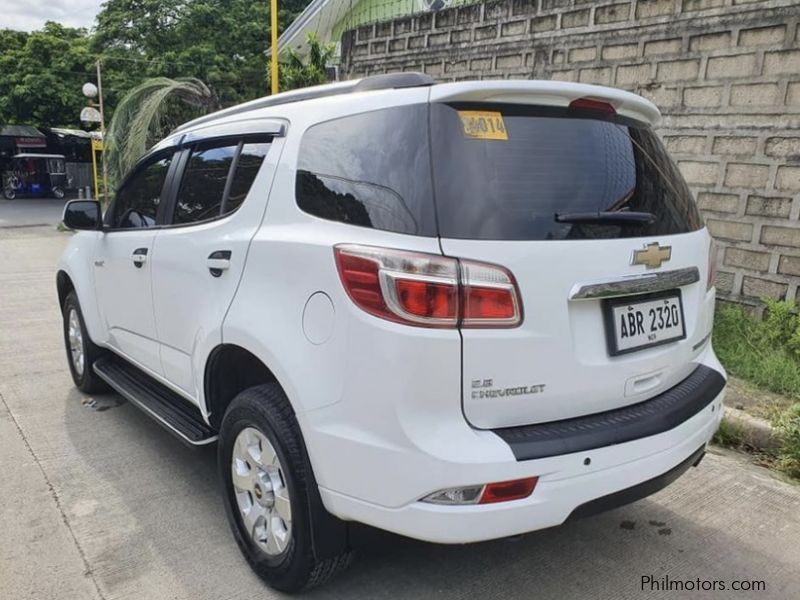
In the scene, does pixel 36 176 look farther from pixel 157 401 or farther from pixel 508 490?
pixel 508 490

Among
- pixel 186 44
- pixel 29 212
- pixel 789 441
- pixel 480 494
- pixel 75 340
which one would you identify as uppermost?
pixel 186 44

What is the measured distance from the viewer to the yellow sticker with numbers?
2.06 m

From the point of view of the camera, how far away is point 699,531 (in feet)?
9.77

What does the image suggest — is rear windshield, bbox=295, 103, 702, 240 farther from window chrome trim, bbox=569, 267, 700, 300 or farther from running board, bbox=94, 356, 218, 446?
running board, bbox=94, 356, 218, 446

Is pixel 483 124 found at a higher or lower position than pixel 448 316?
higher

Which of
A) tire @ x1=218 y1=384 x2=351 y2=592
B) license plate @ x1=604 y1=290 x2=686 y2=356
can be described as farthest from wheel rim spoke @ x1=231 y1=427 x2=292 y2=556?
license plate @ x1=604 y1=290 x2=686 y2=356

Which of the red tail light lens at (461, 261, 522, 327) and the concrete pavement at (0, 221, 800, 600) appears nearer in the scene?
the red tail light lens at (461, 261, 522, 327)

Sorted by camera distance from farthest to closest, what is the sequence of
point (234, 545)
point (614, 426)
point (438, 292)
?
point (234, 545), point (614, 426), point (438, 292)

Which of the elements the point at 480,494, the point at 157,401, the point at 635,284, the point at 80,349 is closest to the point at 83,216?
the point at 80,349

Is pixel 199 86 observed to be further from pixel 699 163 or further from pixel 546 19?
pixel 699 163

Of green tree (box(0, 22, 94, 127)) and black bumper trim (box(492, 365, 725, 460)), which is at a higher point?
green tree (box(0, 22, 94, 127))

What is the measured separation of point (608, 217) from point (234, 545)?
81.4 inches

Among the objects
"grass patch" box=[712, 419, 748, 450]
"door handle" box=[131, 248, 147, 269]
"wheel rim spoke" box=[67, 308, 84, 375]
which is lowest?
"grass patch" box=[712, 419, 748, 450]

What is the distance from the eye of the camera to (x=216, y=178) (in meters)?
2.97
